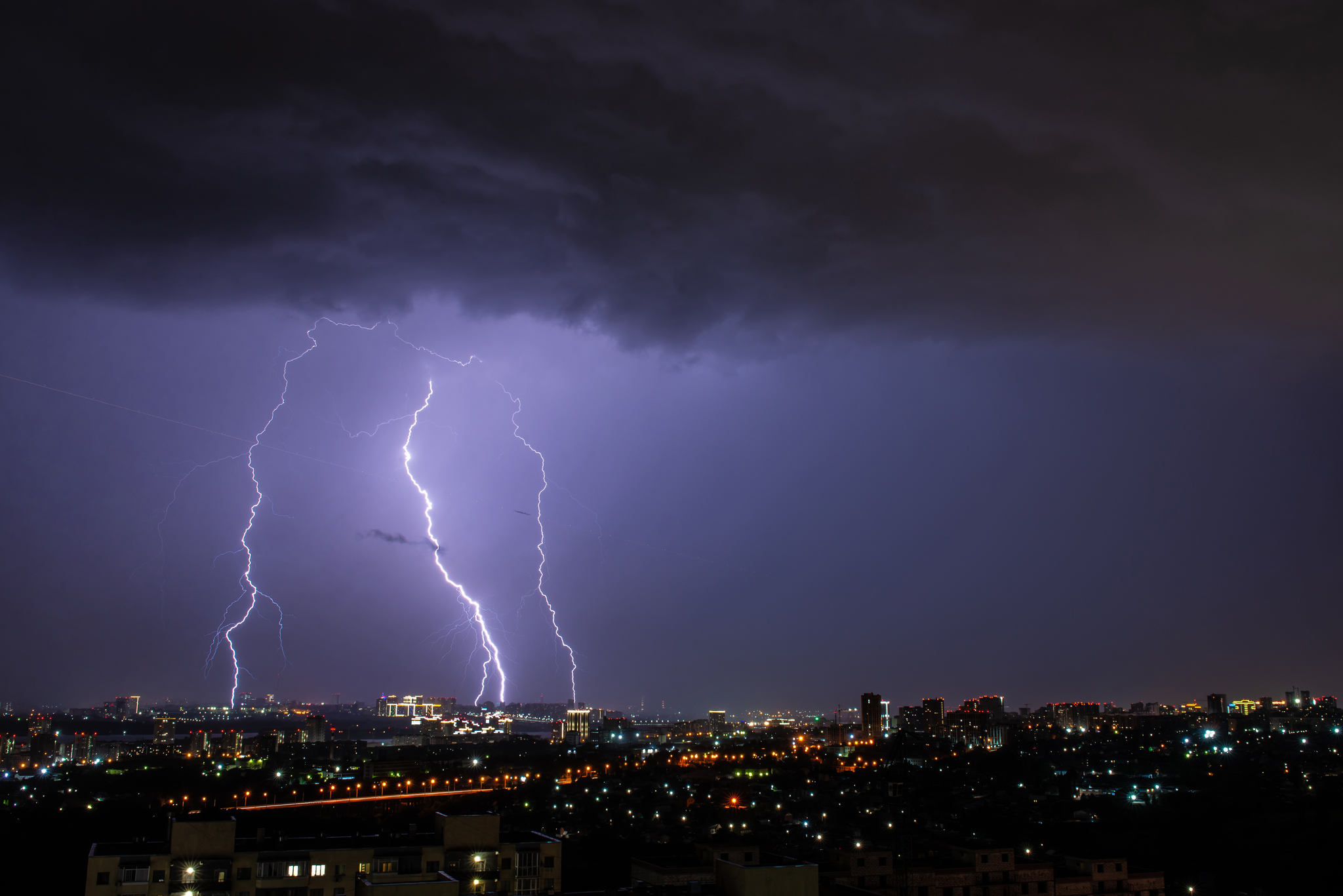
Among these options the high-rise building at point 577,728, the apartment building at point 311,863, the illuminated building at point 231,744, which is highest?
the apartment building at point 311,863

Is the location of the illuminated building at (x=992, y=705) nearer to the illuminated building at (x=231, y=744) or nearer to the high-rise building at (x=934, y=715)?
the high-rise building at (x=934, y=715)

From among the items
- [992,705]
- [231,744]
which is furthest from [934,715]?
[231,744]

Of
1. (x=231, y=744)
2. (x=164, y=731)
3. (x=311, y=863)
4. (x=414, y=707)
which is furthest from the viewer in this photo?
(x=414, y=707)

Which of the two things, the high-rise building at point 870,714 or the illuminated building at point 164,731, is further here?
the high-rise building at point 870,714

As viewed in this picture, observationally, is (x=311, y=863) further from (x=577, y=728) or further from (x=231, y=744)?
(x=577, y=728)

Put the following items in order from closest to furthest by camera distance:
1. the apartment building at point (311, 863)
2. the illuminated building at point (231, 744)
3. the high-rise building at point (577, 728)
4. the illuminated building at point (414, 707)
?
the apartment building at point (311, 863) → the illuminated building at point (231, 744) → the high-rise building at point (577, 728) → the illuminated building at point (414, 707)

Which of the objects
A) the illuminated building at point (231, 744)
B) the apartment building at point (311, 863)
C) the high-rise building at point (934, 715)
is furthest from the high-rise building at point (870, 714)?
the apartment building at point (311, 863)

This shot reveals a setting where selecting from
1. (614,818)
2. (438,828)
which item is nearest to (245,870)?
(438,828)

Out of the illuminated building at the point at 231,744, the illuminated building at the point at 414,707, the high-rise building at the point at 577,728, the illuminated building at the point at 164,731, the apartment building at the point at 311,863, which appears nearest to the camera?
the apartment building at the point at 311,863
